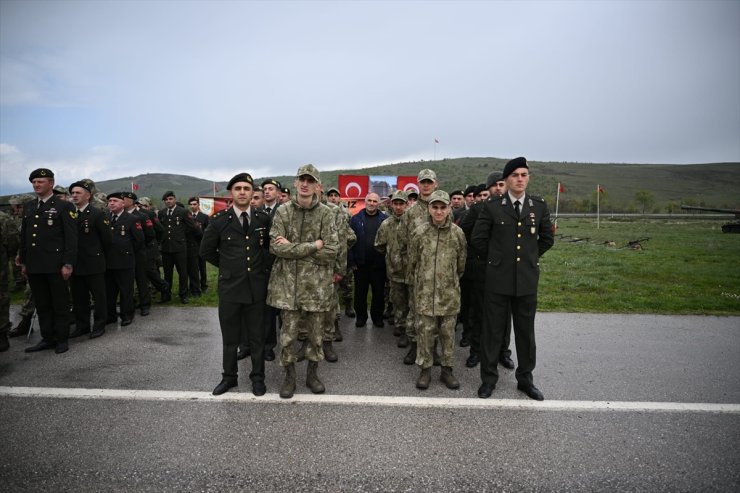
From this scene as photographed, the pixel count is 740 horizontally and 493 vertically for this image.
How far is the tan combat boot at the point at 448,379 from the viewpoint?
13.9 feet

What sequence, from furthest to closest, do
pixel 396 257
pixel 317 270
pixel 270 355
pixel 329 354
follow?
pixel 396 257
pixel 270 355
pixel 329 354
pixel 317 270

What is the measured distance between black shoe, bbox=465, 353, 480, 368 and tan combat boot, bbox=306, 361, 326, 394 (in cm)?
194

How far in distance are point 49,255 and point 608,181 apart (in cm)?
10008

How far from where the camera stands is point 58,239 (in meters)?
5.38

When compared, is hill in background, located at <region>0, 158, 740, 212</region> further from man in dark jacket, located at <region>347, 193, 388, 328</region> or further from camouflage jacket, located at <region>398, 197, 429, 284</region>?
camouflage jacket, located at <region>398, 197, 429, 284</region>

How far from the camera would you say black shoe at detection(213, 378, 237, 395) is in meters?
3.97

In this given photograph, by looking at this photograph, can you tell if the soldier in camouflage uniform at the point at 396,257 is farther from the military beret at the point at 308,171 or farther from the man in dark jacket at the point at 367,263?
the military beret at the point at 308,171

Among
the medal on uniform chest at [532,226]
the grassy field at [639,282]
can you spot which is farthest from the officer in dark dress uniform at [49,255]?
the medal on uniform chest at [532,226]

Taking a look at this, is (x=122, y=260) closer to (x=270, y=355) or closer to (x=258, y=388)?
(x=270, y=355)

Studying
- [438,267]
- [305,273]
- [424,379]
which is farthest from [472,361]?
[305,273]

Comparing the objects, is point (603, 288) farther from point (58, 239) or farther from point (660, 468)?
point (58, 239)

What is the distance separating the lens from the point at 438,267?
439 centimetres

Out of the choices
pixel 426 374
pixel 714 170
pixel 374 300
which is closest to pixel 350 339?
pixel 374 300

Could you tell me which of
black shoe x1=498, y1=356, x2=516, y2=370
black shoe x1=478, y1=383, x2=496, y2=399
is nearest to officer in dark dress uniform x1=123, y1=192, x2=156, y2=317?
black shoe x1=478, y1=383, x2=496, y2=399
